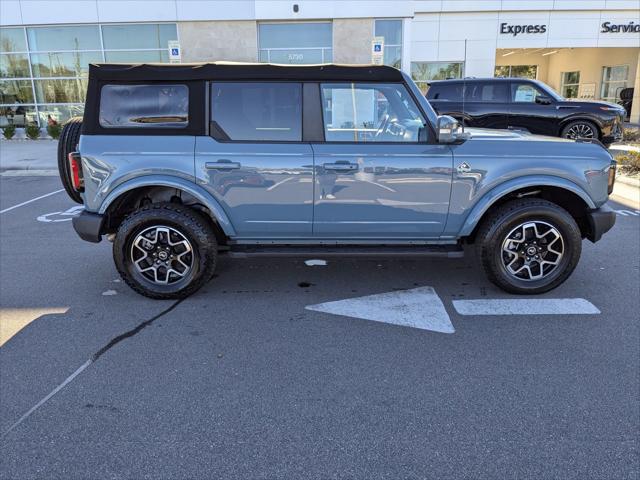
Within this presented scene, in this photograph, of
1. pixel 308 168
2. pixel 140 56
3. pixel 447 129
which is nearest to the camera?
pixel 447 129

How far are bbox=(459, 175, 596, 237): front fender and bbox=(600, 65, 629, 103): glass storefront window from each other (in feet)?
86.5

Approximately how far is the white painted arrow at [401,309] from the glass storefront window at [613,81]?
89.1 feet

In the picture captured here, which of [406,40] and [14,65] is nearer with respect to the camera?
[406,40]

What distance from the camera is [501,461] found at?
249 cm

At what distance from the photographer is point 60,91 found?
19.9 meters

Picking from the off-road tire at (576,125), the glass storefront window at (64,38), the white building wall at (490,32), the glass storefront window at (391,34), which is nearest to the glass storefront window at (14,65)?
the glass storefront window at (64,38)

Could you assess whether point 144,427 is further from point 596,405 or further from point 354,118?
point 354,118

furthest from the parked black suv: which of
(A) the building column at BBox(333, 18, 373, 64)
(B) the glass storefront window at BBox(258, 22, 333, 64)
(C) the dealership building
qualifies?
(B) the glass storefront window at BBox(258, 22, 333, 64)

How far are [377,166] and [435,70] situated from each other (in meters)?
21.6

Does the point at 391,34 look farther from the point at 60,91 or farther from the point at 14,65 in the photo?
the point at 14,65

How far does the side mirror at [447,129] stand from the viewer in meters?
4.03

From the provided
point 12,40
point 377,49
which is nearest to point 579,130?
point 377,49

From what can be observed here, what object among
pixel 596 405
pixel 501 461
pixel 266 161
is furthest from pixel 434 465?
pixel 266 161

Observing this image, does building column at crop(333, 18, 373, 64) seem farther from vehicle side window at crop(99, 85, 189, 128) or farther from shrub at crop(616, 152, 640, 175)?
vehicle side window at crop(99, 85, 189, 128)
